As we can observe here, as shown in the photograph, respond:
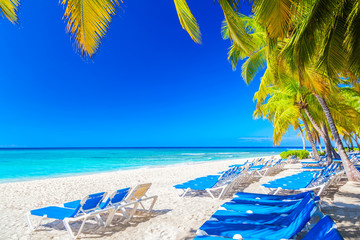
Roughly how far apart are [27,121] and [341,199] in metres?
98.5

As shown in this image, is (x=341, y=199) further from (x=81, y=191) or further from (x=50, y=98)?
(x=50, y=98)

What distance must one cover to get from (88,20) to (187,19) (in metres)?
1.42

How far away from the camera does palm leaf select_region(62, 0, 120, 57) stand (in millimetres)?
2658

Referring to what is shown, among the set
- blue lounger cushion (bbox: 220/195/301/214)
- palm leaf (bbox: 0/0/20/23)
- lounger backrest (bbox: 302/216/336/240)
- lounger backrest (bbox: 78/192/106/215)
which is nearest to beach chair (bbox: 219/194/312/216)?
blue lounger cushion (bbox: 220/195/301/214)

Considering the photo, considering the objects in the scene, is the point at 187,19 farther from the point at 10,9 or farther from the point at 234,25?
the point at 10,9

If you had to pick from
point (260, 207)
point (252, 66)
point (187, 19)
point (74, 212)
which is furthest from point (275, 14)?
point (252, 66)

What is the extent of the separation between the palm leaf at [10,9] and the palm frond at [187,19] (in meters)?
1.98

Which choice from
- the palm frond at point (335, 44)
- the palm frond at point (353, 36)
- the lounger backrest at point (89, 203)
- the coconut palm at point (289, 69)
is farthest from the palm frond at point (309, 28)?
the lounger backrest at point (89, 203)

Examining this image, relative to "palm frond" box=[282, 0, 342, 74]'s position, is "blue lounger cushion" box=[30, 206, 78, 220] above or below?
below

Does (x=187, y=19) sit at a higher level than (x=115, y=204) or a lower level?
higher

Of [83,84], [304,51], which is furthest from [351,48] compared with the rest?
[83,84]

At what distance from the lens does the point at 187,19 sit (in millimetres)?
3434

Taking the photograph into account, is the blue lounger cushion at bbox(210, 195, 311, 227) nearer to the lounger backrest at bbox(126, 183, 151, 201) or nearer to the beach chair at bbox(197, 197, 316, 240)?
the beach chair at bbox(197, 197, 316, 240)

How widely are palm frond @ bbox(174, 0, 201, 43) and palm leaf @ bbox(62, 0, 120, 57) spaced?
3.28 feet
